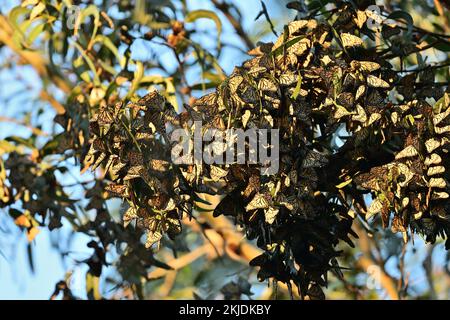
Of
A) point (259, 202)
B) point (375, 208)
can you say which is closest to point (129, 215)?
point (259, 202)

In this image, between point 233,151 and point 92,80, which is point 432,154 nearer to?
point 233,151

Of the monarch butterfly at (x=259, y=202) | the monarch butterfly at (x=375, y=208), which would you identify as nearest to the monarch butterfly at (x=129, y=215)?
the monarch butterfly at (x=259, y=202)

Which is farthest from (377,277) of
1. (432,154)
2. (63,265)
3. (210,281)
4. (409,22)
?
(432,154)

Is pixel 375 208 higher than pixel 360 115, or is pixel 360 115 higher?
pixel 360 115

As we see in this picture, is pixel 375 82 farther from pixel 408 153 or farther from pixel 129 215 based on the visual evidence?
pixel 129 215

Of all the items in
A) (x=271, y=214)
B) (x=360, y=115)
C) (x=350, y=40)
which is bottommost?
(x=271, y=214)

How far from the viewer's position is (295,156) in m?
1.21

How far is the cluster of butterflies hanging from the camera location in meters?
1.19

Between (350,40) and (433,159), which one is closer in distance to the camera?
(433,159)

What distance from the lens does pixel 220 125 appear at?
1171 millimetres

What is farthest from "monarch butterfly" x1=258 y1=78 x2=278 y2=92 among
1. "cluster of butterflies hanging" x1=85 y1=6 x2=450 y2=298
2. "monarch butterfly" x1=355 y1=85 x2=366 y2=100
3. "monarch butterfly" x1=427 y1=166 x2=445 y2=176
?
"monarch butterfly" x1=427 y1=166 x2=445 y2=176

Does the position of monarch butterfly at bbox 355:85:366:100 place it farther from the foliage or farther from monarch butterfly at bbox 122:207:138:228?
monarch butterfly at bbox 122:207:138:228

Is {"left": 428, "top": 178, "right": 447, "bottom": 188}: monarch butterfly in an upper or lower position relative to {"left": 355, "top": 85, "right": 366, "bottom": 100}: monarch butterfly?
lower

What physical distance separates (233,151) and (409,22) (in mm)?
419
